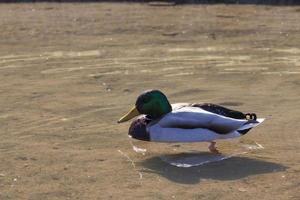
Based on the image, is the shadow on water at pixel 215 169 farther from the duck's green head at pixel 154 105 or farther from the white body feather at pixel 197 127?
the duck's green head at pixel 154 105

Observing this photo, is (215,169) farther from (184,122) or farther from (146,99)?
(146,99)

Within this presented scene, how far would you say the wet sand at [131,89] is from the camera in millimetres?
6500

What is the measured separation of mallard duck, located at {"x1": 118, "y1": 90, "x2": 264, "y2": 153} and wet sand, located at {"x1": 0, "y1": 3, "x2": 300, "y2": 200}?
0.22 metres

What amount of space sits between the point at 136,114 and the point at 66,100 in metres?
2.11

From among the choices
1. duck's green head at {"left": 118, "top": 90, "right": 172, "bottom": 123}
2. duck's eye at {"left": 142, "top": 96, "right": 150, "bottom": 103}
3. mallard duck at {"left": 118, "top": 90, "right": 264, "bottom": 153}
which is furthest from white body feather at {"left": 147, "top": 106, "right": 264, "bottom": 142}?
duck's eye at {"left": 142, "top": 96, "right": 150, "bottom": 103}

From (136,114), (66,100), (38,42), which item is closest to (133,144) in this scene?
(136,114)

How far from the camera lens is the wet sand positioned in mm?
6500

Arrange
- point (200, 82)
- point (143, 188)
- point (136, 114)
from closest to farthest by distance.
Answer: point (143, 188) < point (136, 114) < point (200, 82)

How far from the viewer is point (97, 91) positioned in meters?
9.92

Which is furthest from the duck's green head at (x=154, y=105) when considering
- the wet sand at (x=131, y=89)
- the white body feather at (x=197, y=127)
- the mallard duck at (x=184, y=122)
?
the wet sand at (x=131, y=89)

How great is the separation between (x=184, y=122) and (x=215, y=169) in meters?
0.49

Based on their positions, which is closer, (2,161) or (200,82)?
(2,161)

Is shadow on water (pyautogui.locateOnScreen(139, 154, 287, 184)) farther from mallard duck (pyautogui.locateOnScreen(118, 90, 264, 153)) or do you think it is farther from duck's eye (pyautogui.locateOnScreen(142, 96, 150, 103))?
duck's eye (pyautogui.locateOnScreen(142, 96, 150, 103))

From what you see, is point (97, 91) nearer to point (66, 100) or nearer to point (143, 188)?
point (66, 100)
